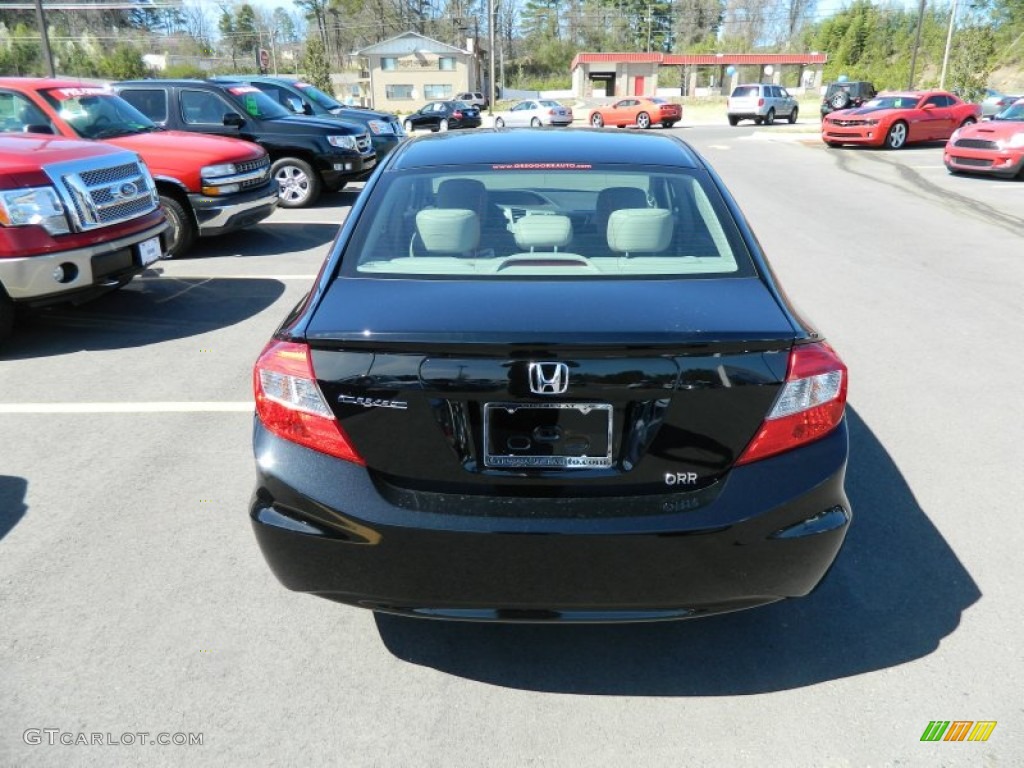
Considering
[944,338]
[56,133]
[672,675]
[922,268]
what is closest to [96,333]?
[56,133]

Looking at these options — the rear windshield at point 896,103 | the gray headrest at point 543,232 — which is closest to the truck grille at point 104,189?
the gray headrest at point 543,232

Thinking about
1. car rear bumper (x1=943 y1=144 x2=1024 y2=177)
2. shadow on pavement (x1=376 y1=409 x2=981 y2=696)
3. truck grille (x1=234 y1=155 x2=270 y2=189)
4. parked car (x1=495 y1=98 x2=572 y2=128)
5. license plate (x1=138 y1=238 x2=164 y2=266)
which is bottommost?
parked car (x1=495 y1=98 x2=572 y2=128)

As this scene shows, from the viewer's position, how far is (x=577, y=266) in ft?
9.21

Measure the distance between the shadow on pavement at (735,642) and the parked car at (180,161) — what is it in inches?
276

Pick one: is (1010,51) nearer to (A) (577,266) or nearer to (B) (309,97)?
(B) (309,97)

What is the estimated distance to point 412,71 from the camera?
67000mm

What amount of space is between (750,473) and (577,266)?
0.95m

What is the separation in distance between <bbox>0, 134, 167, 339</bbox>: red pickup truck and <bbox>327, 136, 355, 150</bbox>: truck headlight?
5931 millimetres

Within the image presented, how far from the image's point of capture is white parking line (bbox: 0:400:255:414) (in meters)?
4.86

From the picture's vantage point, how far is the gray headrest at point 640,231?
2996 mm

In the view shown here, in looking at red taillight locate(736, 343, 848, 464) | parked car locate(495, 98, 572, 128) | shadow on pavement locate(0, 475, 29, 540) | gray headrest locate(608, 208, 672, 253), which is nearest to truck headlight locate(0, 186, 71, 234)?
shadow on pavement locate(0, 475, 29, 540)

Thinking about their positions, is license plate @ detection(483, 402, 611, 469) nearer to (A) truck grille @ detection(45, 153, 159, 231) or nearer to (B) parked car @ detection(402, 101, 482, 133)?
(A) truck grille @ detection(45, 153, 159, 231)

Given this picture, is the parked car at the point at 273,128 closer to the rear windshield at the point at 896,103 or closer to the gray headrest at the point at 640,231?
the gray headrest at the point at 640,231

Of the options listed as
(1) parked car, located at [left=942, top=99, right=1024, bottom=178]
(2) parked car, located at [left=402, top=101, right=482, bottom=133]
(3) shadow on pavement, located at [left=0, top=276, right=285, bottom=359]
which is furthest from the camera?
(2) parked car, located at [left=402, top=101, right=482, bottom=133]
